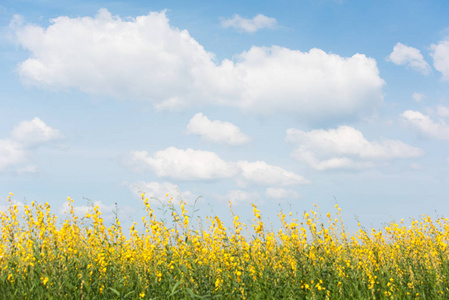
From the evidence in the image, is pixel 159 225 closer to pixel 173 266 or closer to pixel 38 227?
pixel 173 266

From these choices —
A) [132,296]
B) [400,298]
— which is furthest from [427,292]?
[132,296]

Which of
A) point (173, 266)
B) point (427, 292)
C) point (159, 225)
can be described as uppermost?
point (159, 225)

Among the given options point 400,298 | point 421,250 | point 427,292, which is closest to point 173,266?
point 400,298

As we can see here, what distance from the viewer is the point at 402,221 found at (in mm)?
11016

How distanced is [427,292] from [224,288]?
12.6ft

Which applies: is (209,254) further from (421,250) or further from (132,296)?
(421,250)

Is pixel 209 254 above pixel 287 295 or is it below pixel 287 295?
above

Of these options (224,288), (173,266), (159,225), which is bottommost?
(224,288)

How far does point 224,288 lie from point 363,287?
99.9 inches

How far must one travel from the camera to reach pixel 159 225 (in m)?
7.30

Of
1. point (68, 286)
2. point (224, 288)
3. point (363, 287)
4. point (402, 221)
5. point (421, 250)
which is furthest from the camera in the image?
point (402, 221)

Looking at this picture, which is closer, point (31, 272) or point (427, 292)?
point (31, 272)

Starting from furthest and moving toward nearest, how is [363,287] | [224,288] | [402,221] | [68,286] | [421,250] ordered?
[402,221] < [421,250] < [363,287] < [224,288] < [68,286]

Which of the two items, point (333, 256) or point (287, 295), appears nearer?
point (287, 295)
